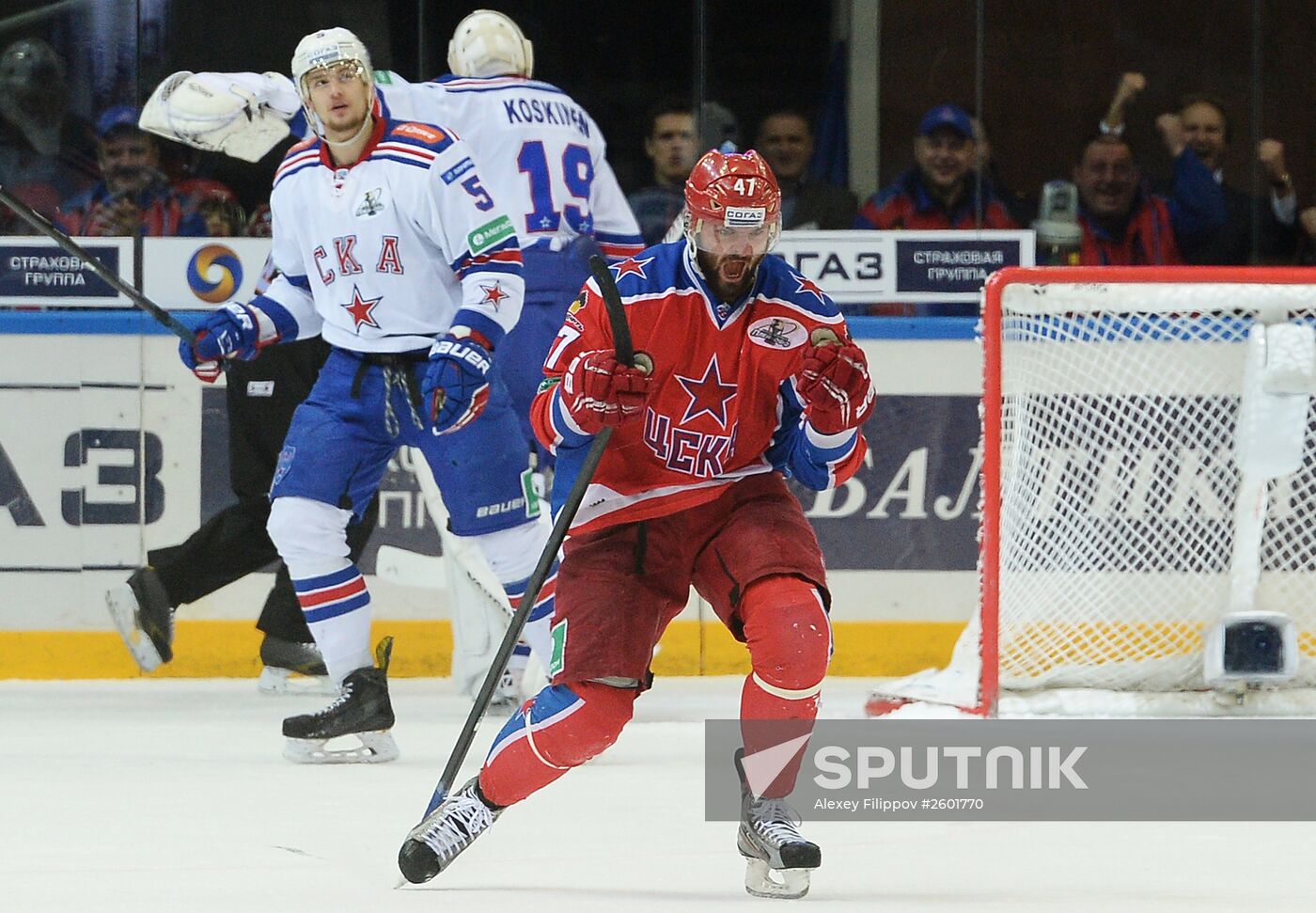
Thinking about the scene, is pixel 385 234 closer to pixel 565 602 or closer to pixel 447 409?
pixel 447 409

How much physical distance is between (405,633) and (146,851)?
7.51 ft

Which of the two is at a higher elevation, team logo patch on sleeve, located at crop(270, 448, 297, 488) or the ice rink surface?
team logo patch on sleeve, located at crop(270, 448, 297, 488)

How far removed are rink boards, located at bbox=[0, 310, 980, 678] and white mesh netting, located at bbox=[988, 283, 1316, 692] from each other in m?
0.70

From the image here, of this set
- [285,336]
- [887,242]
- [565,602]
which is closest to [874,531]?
[887,242]

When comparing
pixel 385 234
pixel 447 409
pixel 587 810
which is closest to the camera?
pixel 587 810

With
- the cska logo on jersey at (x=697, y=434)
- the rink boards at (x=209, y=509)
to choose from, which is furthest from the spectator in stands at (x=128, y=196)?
the cska logo on jersey at (x=697, y=434)

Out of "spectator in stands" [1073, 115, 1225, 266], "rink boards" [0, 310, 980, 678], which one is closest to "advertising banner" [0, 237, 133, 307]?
"rink boards" [0, 310, 980, 678]

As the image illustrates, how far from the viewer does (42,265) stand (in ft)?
17.5

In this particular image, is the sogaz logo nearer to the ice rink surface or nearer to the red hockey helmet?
the ice rink surface

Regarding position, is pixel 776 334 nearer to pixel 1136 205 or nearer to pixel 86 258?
pixel 86 258

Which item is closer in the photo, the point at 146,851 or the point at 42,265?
the point at 146,851

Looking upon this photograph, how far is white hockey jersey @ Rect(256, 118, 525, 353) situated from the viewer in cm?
414

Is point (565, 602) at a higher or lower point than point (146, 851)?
higher

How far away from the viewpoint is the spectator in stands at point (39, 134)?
545 cm
